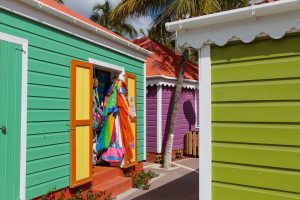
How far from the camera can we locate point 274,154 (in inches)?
128

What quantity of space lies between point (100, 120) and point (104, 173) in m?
1.40

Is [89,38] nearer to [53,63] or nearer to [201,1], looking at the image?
[53,63]

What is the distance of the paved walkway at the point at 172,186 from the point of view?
7512 millimetres

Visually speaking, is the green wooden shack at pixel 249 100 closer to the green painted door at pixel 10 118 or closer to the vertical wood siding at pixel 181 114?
the green painted door at pixel 10 118

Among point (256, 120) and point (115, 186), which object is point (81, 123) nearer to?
point (115, 186)

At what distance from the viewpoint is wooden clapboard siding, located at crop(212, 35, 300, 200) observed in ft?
10.5

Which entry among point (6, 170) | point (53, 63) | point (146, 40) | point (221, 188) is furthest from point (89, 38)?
point (146, 40)

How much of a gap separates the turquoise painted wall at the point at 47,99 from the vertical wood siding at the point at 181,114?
6215 mm

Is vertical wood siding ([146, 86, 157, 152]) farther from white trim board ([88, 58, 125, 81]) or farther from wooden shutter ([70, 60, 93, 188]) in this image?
wooden shutter ([70, 60, 93, 188])

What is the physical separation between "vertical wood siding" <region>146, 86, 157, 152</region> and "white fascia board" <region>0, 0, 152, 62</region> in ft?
12.1

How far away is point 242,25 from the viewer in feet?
11.3

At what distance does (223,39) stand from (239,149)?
3.48 ft

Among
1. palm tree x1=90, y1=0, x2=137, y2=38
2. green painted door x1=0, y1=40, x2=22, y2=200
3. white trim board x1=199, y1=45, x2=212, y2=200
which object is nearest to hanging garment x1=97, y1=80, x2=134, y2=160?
green painted door x1=0, y1=40, x2=22, y2=200

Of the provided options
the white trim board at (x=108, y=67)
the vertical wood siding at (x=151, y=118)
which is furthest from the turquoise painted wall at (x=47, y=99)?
the vertical wood siding at (x=151, y=118)
